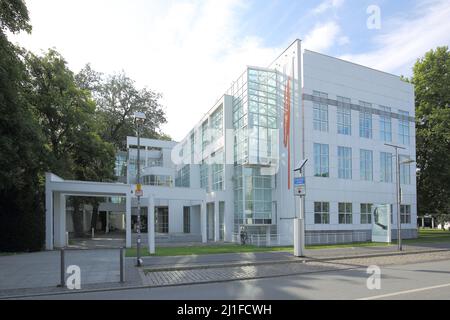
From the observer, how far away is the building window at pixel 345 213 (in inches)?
1246

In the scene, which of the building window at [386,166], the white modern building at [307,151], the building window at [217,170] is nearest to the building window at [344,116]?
Answer: the white modern building at [307,151]

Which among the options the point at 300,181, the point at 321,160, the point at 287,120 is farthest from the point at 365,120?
the point at 300,181

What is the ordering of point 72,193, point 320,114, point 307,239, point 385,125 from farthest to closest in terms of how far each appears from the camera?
point 385,125 → point 320,114 → point 307,239 → point 72,193

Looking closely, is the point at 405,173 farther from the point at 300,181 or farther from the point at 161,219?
the point at 161,219

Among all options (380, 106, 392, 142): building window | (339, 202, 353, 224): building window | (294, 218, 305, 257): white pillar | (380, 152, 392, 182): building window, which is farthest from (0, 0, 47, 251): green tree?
(380, 106, 392, 142): building window

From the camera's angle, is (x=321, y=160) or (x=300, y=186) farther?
(x=321, y=160)

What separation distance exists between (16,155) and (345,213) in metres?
24.3

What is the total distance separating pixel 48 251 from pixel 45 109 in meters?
11.6

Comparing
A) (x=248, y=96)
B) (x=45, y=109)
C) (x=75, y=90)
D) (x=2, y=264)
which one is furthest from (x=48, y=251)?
(x=248, y=96)

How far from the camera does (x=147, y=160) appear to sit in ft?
172

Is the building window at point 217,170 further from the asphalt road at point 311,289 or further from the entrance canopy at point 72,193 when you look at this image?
the asphalt road at point 311,289

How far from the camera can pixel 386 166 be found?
34.9 m

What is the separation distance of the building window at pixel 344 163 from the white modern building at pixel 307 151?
83 mm

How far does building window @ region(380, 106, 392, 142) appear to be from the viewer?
115 feet
